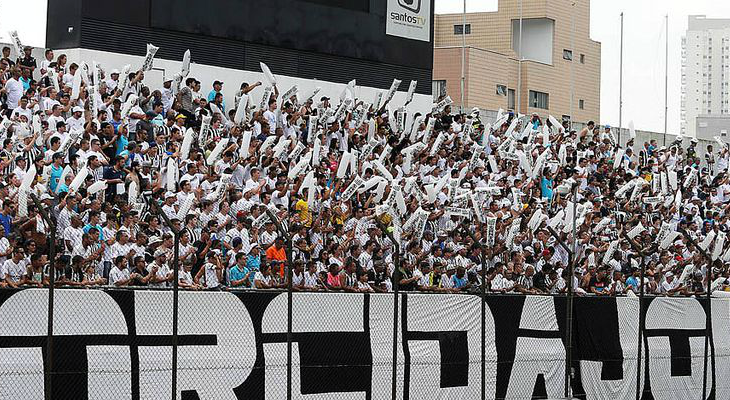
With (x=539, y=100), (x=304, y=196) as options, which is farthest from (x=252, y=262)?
(x=539, y=100)

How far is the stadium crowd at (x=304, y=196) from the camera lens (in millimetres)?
16859

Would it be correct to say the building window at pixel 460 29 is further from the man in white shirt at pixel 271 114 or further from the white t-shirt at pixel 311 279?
the white t-shirt at pixel 311 279

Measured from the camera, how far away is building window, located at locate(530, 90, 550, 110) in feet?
203

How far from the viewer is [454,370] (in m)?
16.4

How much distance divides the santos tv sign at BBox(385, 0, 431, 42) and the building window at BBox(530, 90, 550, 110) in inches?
1153

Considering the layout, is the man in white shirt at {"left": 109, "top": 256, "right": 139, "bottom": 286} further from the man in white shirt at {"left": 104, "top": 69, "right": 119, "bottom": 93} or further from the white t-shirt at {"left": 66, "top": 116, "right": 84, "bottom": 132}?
the man in white shirt at {"left": 104, "top": 69, "right": 119, "bottom": 93}

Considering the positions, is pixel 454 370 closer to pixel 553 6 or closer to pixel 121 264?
pixel 121 264

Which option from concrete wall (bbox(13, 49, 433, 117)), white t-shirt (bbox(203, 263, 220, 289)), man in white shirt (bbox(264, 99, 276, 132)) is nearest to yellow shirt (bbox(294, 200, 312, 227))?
man in white shirt (bbox(264, 99, 276, 132))

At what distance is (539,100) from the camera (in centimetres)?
6250

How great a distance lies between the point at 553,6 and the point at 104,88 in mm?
43921

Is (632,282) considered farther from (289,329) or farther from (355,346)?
(289,329)

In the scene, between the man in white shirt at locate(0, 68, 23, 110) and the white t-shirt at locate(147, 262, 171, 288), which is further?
the man in white shirt at locate(0, 68, 23, 110)

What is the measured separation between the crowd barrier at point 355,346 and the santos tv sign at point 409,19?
14489 millimetres

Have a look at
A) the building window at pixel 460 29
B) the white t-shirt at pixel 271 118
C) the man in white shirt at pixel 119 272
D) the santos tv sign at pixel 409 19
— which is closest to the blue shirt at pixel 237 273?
the man in white shirt at pixel 119 272
